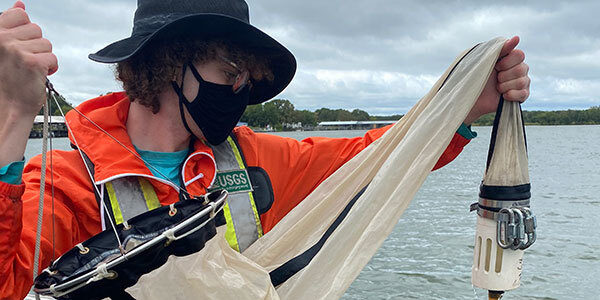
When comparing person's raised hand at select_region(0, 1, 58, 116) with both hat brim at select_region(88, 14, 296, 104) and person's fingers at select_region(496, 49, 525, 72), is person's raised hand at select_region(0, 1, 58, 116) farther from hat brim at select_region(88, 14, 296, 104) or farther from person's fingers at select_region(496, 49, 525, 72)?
person's fingers at select_region(496, 49, 525, 72)

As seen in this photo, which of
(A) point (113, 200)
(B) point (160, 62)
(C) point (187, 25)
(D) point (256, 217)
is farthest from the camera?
(D) point (256, 217)

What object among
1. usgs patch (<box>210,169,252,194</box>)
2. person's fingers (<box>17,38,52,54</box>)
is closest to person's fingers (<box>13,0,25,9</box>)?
A: person's fingers (<box>17,38,52,54</box>)

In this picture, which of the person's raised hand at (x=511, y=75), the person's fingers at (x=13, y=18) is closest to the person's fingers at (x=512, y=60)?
the person's raised hand at (x=511, y=75)

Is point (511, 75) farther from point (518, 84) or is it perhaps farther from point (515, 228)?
point (515, 228)

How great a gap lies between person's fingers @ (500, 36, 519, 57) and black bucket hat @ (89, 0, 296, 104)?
122 centimetres

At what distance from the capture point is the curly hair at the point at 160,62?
8.38 ft

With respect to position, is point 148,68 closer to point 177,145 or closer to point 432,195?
point 177,145

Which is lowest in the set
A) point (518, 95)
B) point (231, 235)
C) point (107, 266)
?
point (231, 235)

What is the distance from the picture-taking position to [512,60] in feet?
7.70

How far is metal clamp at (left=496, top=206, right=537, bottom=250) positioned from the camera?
2.13 meters

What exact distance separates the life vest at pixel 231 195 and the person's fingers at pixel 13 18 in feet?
2.47

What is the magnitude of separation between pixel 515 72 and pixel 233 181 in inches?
62.9

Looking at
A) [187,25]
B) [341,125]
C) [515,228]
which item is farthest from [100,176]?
[341,125]

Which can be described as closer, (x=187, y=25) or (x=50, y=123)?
(x=50, y=123)
